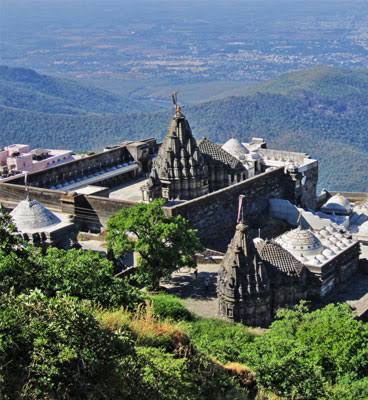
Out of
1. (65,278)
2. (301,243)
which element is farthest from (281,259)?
(65,278)

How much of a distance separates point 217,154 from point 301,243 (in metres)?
15.4

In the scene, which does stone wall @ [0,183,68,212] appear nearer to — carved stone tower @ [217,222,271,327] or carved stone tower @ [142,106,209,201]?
carved stone tower @ [142,106,209,201]

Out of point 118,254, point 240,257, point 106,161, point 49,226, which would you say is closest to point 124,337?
point 240,257

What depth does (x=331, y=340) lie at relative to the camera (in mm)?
28297

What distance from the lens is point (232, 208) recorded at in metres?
48.8

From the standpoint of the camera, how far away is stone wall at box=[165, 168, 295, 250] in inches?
1791

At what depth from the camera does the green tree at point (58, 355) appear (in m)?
15.6

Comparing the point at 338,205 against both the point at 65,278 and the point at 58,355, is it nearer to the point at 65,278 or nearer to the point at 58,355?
the point at 65,278

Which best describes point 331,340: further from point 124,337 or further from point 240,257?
point 124,337

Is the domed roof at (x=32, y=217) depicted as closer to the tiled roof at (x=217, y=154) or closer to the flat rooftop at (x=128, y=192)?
the flat rooftop at (x=128, y=192)

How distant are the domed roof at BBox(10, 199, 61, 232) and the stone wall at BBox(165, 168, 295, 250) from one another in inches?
252

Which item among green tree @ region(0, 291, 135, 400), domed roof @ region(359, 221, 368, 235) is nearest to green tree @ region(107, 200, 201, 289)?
domed roof @ region(359, 221, 368, 235)

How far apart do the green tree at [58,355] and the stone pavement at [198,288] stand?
18975 mm

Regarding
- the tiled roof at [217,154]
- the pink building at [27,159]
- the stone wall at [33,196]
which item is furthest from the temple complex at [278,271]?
the pink building at [27,159]
